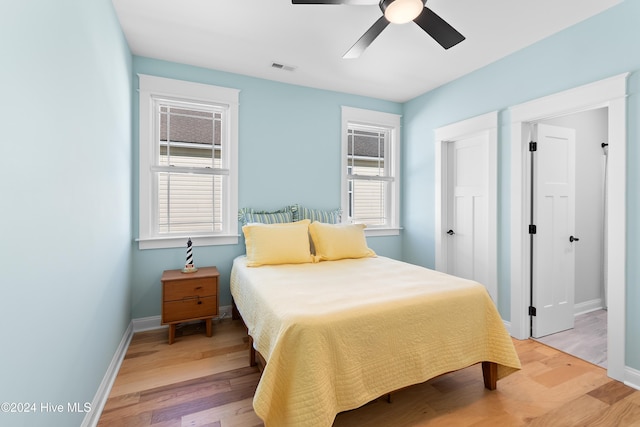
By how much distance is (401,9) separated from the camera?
1789 millimetres

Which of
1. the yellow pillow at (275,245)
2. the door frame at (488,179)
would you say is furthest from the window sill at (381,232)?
the yellow pillow at (275,245)

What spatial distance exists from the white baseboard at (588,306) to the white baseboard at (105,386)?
4.54 metres

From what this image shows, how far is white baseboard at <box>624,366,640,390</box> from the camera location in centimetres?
203

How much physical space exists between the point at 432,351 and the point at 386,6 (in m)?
2.10

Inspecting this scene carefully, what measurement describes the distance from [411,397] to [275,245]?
160 cm

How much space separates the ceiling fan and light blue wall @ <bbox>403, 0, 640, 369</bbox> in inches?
46.0

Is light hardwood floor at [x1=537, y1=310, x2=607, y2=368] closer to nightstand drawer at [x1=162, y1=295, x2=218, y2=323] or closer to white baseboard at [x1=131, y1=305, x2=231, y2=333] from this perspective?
nightstand drawer at [x1=162, y1=295, x2=218, y2=323]

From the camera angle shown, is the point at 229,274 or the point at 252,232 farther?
the point at 229,274

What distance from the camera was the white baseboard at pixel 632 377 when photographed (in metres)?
2.03

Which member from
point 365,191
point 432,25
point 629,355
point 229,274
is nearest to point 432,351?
point 629,355

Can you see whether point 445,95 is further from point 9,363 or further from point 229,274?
point 9,363

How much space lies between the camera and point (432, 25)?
77.2 inches

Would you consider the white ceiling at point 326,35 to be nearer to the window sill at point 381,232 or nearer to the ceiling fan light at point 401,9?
the ceiling fan light at point 401,9

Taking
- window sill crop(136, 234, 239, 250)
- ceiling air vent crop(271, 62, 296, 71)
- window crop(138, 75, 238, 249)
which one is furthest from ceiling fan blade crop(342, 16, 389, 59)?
window sill crop(136, 234, 239, 250)
